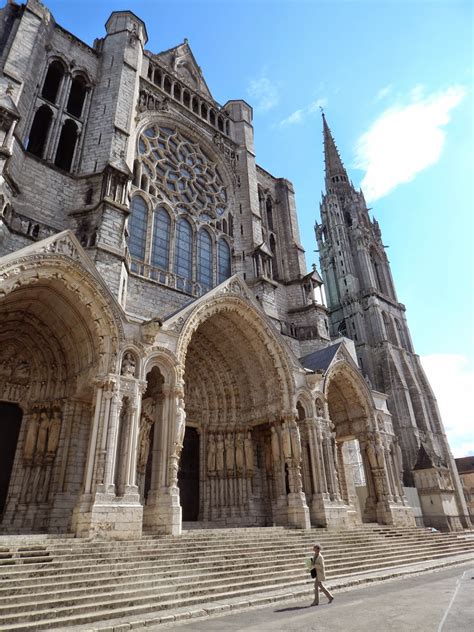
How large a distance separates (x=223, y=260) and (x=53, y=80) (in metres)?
10.5

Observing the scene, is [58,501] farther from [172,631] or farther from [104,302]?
[172,631]

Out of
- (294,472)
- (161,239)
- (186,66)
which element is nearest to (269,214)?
(161,239)

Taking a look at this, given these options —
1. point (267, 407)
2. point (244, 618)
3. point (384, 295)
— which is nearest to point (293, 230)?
point (267, 407)

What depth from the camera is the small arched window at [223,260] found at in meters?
18.2

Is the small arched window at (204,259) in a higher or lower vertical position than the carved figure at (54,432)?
higher

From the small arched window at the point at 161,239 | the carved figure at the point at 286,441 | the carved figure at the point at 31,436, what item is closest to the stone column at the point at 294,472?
the carved figure at the point at 286,441

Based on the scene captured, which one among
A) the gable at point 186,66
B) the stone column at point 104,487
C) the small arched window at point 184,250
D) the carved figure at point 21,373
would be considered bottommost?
the stone column at point 104,487

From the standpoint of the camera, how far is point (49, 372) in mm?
10984

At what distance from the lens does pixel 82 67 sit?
17.7 metres

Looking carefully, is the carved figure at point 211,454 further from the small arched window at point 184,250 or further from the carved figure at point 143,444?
the small arched window at point 184,250

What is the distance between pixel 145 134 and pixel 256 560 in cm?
1750

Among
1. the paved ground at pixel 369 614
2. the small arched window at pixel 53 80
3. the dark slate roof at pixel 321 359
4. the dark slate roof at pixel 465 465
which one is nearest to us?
the paved ground at pixel 369 614

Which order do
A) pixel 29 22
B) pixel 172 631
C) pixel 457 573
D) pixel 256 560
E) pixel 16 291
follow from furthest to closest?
pixel 29 22 → pixel 16 291 → pixel 457 573 → pixel 256 560 → pixel 172 631

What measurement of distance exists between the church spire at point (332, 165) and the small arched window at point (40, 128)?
44.8 metres
